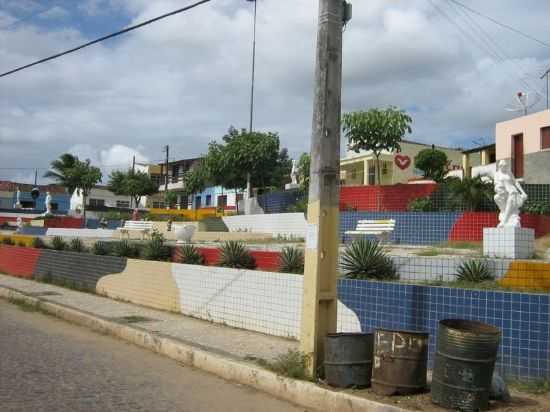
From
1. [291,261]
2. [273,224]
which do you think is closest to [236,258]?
[291,261]

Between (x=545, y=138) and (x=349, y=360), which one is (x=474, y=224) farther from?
(x=349, y=360)

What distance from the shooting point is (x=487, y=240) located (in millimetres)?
13492

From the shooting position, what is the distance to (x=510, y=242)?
1304 cm

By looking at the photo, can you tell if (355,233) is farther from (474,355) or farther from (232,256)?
(474,355)

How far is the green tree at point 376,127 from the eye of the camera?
25812 mm

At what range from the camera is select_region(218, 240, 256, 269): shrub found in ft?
39.6

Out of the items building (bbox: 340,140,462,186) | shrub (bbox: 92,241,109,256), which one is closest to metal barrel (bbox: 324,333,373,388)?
shrub (bbox: 92,241,109,256)

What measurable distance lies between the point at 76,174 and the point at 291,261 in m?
50.7

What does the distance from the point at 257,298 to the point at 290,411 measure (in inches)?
162

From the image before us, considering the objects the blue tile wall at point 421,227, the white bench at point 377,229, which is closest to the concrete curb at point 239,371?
the white bench at point 377,229

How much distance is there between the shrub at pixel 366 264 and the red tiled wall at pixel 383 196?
11881mm

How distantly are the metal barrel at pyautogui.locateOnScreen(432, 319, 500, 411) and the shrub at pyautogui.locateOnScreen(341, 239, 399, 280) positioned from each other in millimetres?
3546

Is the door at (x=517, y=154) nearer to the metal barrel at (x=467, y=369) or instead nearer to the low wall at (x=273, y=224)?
the low wall at (x=273, y=224)

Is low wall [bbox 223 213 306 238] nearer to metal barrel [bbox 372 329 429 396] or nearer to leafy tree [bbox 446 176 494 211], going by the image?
leafy tree [bbox 446 176 494 211]
